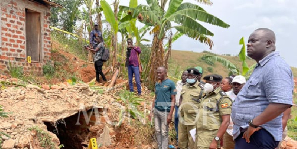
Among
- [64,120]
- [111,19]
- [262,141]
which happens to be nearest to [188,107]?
[262,141]

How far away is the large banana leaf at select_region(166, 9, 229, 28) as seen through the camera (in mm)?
A: 7723

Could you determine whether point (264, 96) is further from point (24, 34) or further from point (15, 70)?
point (24, 34)

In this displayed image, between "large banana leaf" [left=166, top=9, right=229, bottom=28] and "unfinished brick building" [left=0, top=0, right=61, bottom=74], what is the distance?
4217mm

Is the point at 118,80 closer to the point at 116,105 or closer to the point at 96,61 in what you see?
the point at 96,61

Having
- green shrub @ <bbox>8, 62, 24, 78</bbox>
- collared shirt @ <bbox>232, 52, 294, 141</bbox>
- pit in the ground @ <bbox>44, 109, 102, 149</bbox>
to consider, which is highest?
green shrub @ <bbox>8, 62, 24, 78</bbox>

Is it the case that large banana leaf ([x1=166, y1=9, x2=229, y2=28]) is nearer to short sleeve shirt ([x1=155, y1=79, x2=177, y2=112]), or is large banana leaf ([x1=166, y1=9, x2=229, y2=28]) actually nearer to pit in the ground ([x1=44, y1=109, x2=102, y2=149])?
short sleeve shirt ([x1=155, y1=79, x2=177, y2=112])

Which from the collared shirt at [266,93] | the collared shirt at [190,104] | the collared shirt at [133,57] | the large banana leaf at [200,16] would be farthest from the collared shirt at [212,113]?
the large banana leaf at [200,16]

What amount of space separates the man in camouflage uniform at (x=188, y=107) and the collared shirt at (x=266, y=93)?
6.71ft

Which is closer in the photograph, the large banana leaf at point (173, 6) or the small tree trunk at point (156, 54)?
the large banana leaf at point (173, 6)

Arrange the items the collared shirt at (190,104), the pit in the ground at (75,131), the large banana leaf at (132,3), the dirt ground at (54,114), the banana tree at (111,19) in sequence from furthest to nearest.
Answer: the large banana leaf at (132,3) < the banana tree at (111,19) < the pit in the ground at (75,131) < the collared shirt at (190,104) < the dirt ground at (54,114)

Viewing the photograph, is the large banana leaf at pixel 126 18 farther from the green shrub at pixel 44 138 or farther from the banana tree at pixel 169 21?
the green shrub at pixel 44 138

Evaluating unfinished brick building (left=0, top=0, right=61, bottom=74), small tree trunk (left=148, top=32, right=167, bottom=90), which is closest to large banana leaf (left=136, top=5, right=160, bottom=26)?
small tree trunk (left=148, top=32, right=167, bottom=90)

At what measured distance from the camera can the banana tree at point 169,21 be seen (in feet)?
25.4

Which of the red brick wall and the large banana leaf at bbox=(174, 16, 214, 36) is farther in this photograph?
the red brick wall
